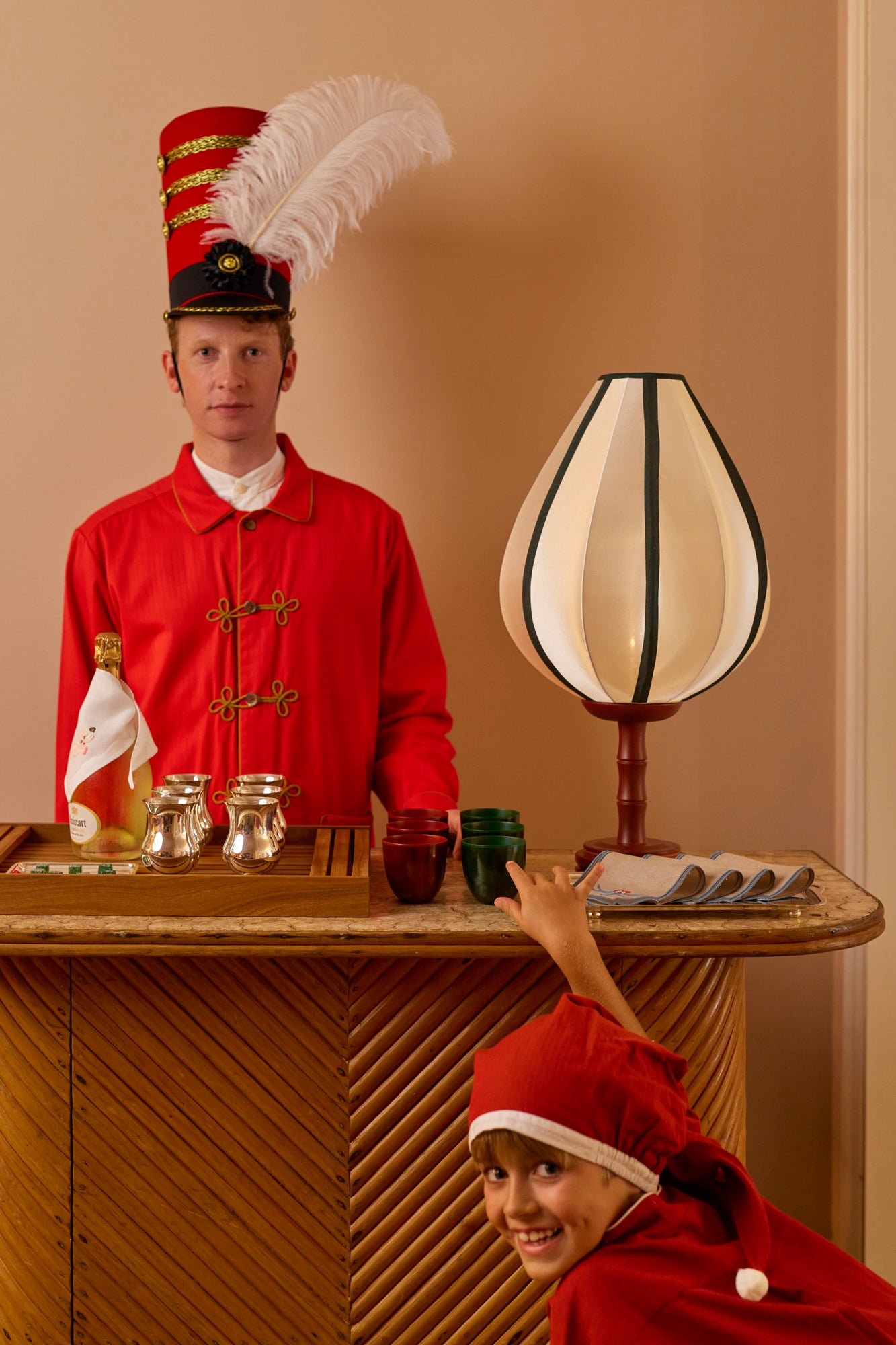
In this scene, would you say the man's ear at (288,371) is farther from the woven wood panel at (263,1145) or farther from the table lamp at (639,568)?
the woven wood panel at (263,1145)

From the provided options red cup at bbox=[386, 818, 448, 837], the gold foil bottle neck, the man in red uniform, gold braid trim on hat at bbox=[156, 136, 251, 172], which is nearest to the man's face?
the man in red uniform

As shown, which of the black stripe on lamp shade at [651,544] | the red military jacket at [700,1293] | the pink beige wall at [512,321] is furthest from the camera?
the pink beige wall at [512,321]

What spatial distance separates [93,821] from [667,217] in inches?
57.8

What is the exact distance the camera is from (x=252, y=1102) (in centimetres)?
128

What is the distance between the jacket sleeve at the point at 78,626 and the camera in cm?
179

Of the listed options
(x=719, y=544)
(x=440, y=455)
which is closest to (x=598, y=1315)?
(x=719, y=544)

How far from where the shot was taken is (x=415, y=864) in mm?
1258

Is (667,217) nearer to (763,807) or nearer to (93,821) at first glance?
(763,807)

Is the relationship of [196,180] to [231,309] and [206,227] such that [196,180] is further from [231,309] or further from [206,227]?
[231,309]

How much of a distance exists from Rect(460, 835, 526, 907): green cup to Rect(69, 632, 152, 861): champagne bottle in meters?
0.39

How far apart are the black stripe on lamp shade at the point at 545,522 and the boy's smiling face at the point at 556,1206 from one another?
2.05 ft

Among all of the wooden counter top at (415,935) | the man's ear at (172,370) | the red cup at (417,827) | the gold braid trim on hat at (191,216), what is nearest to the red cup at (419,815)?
the red cup at (417,827)

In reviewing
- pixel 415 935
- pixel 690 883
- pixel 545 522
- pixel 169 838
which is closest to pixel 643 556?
pixel 545 522

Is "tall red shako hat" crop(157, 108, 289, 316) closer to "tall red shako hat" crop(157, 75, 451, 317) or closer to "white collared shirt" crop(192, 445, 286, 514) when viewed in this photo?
"tall red shako hat" crop(157, 75, 451, 317)
